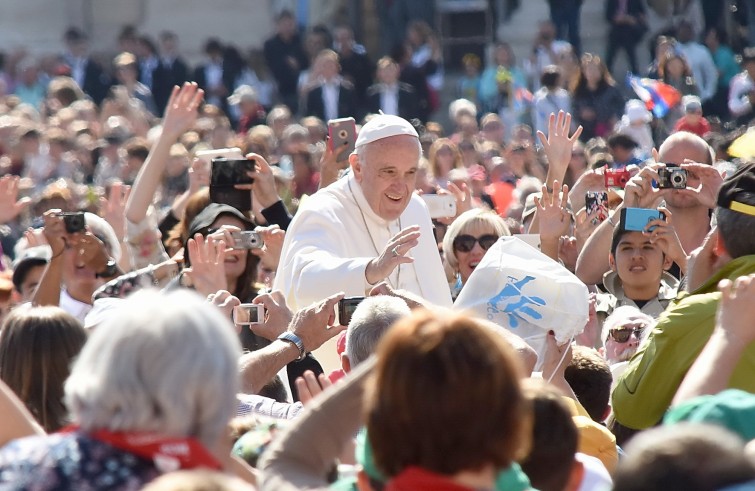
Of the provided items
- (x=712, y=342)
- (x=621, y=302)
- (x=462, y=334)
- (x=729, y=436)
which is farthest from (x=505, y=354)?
(x=621, y=302)

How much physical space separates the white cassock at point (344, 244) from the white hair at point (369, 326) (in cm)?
204

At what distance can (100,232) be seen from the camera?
7508 millimetres

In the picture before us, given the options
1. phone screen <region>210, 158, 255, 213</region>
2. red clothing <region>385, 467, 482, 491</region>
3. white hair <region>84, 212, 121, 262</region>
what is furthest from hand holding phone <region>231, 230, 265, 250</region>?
red clothing <region>385, 467, 482, 491</region>

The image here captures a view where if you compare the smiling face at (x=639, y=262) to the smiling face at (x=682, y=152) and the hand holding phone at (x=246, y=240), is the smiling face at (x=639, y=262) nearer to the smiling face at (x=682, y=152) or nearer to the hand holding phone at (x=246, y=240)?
the smiling face at (x=682, y=152)

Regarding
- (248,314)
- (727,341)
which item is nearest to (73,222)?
(248,314)

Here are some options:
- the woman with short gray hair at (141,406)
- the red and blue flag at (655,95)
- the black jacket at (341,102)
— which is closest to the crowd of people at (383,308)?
the woman with short gray hair at (141,406)

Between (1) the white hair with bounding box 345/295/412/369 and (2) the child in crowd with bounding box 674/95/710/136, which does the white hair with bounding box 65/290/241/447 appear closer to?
(1) the white hair with bounding box 345/295/412/369

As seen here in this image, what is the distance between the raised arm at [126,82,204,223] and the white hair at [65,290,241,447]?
512 cm

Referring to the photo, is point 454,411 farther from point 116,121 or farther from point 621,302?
point 116,121

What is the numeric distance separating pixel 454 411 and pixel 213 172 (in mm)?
4629

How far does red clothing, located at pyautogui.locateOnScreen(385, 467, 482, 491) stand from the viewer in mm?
2867

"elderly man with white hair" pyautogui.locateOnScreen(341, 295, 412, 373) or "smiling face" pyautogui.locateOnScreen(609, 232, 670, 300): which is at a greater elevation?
"elderly man with white hair" pyautogui.locateOnScreen(341, 295, 412, 373)

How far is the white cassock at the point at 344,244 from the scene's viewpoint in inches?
259

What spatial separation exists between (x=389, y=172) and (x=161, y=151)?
1862 millimetres
